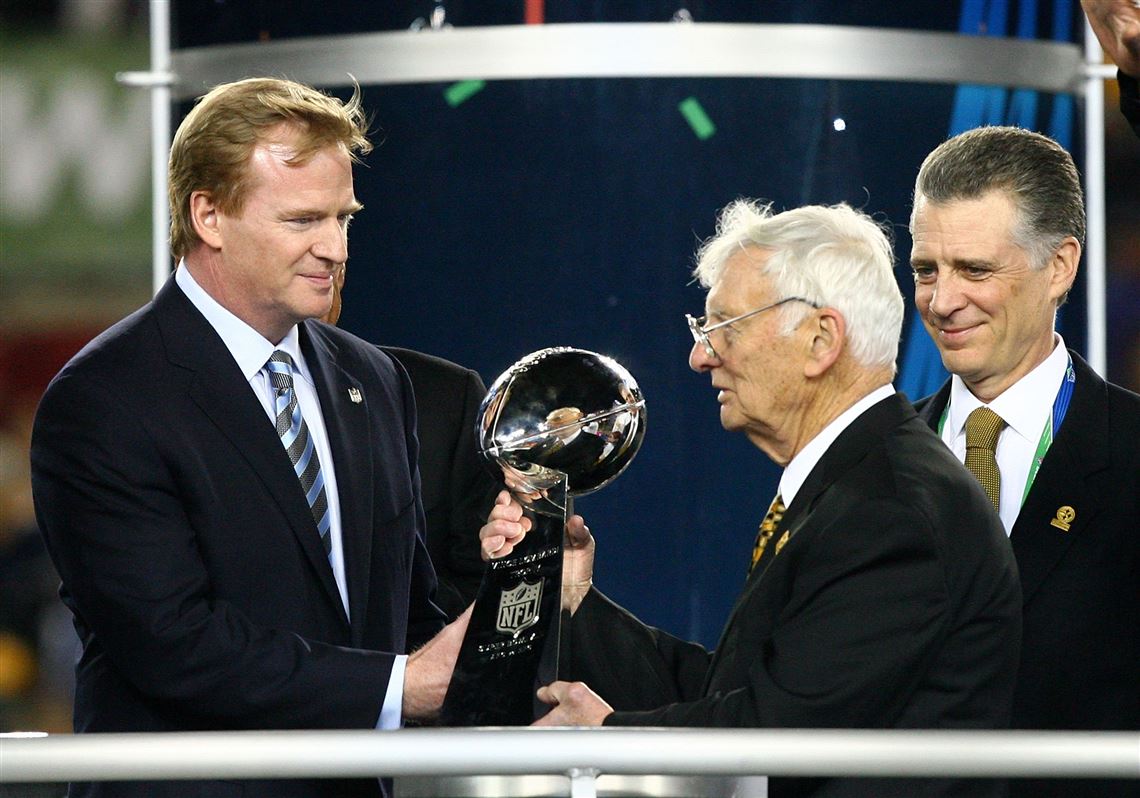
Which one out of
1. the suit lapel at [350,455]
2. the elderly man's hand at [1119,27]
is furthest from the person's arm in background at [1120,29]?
the suit lapel at [350,455]

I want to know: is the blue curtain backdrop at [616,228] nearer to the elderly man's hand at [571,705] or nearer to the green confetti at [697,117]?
the green confetti at [697,117]

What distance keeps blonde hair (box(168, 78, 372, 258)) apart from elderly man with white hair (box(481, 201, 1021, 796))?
2.16ft

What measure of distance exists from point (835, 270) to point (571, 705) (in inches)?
30.5

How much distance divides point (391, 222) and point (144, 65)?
4.61 ft

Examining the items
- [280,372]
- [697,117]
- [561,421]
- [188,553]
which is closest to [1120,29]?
[561,421]

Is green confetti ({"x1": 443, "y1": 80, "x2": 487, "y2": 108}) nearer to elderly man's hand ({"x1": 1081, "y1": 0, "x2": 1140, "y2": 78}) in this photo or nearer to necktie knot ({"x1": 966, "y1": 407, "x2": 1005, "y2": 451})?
necktie knot ({"x1": 966, "y1": 407, "x2": 1005, "y2": 451})

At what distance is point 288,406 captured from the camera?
9.30 ft

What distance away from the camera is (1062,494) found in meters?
3.13

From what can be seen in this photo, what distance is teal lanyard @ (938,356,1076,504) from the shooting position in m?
3.21

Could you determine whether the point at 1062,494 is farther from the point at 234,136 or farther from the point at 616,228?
the point at 234,136

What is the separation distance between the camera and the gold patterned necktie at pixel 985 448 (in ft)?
10.6

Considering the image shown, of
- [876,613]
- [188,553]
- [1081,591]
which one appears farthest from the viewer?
[1081,591]

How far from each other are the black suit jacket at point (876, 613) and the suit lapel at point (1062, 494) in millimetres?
458

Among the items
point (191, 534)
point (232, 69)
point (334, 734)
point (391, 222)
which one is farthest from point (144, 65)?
point (334, 734)
